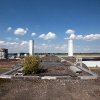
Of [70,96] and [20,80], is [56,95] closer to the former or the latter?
[70,96]

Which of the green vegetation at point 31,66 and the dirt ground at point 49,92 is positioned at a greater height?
the green vegetation at point 31,66

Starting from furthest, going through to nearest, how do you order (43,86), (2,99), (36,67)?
(36,67) → (43,86) → (2,99)

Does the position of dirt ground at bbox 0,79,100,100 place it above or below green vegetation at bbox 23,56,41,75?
below

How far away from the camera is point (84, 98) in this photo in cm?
1260

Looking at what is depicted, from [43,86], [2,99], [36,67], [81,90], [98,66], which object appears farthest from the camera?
[98,66]

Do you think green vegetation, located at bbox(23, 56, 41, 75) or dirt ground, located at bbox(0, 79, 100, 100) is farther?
green vegetation, located at bbox(23, 56, 41, 75)

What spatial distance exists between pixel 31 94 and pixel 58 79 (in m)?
6.01

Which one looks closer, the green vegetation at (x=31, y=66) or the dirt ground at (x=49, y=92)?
the dirt ground at (x=49, y=92)

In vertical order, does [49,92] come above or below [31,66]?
below

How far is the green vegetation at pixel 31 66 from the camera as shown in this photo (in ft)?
75.4

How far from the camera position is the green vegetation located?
905 inches

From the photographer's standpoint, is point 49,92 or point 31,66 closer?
point 49,92

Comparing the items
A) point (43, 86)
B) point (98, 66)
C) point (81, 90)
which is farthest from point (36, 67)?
point (98, 66)

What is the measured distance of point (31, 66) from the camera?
2328cm
